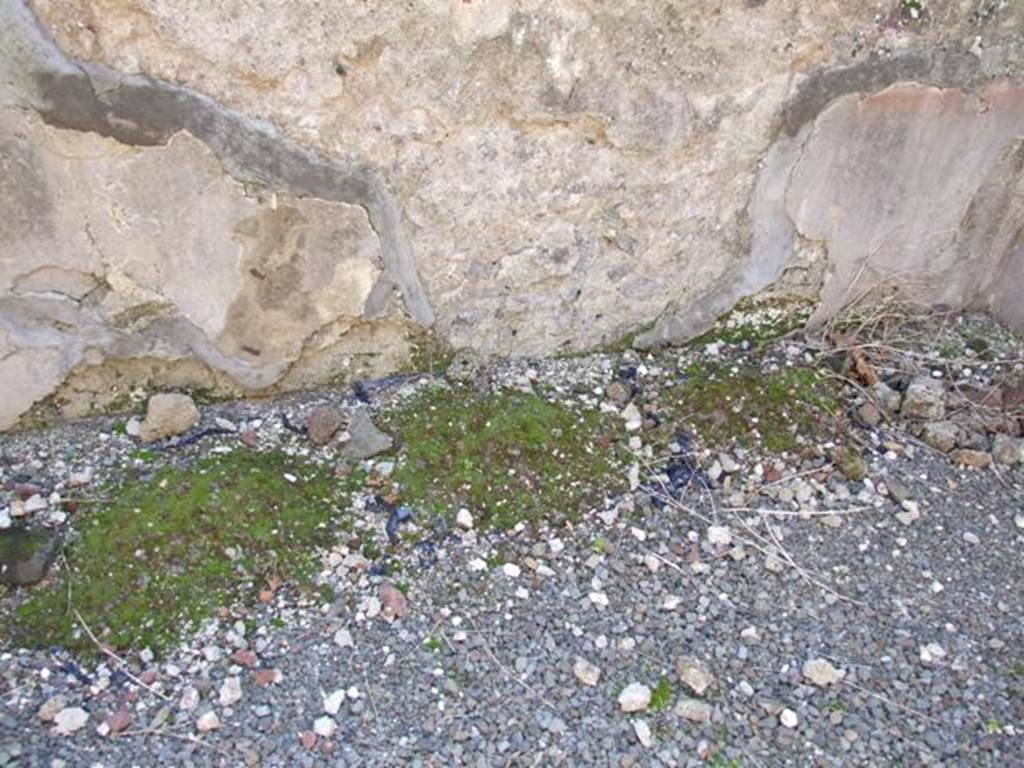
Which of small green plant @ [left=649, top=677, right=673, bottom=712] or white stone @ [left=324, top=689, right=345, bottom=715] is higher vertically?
small green plant @ [left=649, top=677, right=673, bottom=712]

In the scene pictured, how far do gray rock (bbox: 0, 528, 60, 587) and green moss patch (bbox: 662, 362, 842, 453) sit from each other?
1.33m

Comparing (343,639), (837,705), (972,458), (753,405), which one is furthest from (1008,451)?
(343,639)

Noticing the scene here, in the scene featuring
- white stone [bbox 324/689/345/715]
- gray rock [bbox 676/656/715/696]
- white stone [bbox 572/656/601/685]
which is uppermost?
gray rock [bbox 676/656/715/696]

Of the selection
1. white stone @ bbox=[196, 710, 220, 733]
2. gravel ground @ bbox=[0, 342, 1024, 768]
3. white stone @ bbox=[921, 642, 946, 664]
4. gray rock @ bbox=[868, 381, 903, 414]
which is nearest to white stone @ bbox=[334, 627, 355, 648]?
gravel ground @ bbox=[0, 342, 1024, 768]

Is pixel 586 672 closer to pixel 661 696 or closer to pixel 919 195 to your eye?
pixel 661 696

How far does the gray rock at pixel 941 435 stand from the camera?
2.33 m

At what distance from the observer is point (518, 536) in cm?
206

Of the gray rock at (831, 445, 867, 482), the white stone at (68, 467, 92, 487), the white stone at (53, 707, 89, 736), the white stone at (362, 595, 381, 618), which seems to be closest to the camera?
the white stone at (53, 707, 89, 736)

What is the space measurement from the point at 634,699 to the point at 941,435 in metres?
1.07

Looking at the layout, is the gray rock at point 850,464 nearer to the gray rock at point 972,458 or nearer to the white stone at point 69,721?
A: the gray rock at point 972,458

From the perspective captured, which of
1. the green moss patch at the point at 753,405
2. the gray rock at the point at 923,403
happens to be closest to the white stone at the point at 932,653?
the green moss patch at the point at 753,405

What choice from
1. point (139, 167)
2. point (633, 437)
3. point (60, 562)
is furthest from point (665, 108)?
point (60, 562)

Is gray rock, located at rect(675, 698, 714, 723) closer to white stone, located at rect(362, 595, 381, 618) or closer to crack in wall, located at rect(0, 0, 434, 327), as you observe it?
white stone, located at rect(362, 595, 381, 618)

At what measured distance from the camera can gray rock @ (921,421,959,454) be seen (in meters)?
2.33
